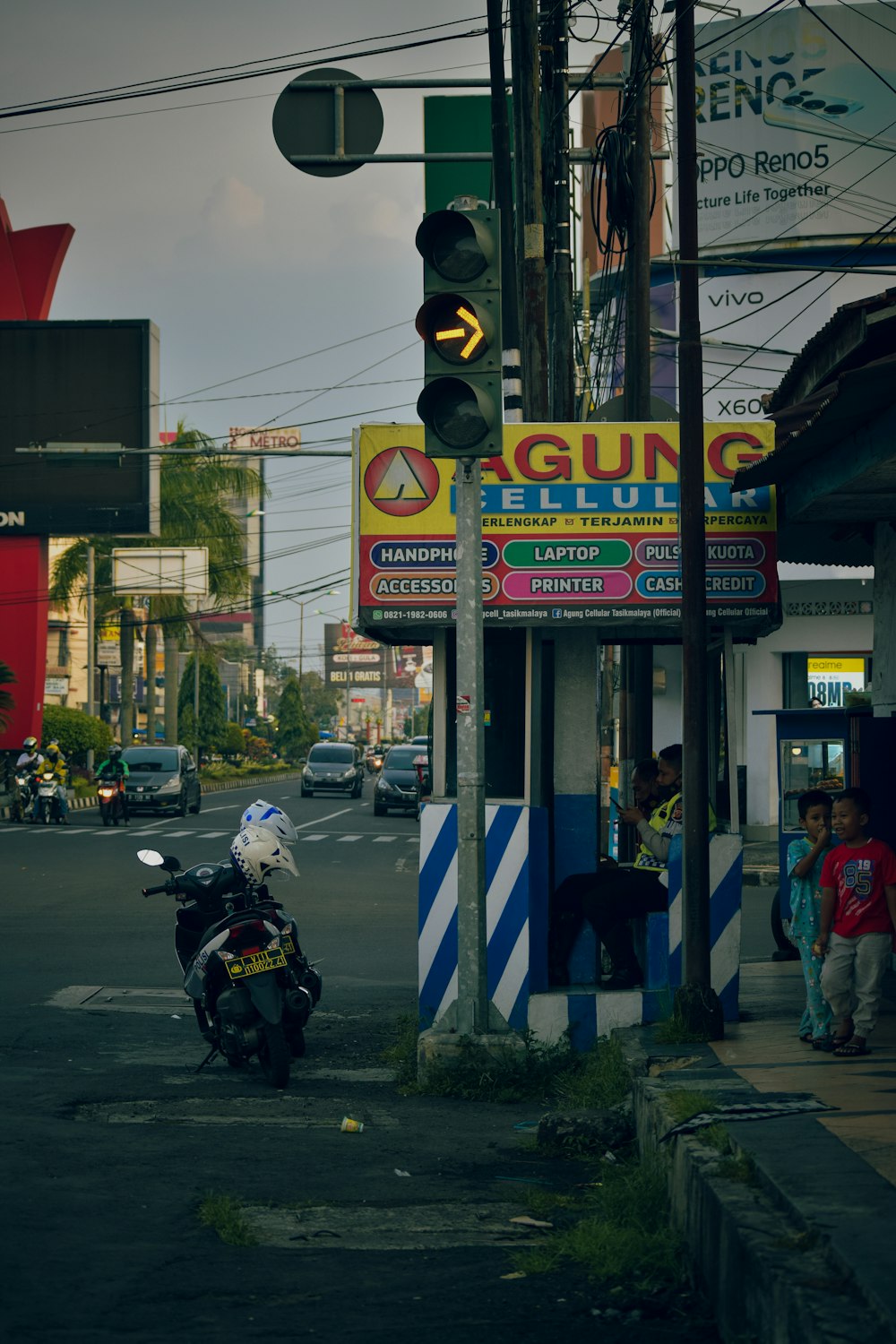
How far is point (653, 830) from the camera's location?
9859mm

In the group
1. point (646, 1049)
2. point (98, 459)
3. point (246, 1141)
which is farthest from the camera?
point (98, 459)

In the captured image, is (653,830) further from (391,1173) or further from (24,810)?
(24,810)

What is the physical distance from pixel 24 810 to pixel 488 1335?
100ft

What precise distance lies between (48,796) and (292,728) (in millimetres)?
83410

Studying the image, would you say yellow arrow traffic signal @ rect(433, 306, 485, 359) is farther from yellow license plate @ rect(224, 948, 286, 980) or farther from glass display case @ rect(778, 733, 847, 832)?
glass display case @ rect(778, 733, 847, 832)

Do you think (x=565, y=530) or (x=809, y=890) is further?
(x=565, y=530)

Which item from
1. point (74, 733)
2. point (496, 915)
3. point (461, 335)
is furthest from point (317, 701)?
point (461, 335)

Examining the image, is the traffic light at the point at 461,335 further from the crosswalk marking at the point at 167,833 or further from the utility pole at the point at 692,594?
the crosswalk marking at the point at 167,833

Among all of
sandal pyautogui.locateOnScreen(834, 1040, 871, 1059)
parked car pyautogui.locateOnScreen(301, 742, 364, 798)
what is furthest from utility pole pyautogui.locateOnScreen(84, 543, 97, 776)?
sandal pyautogui.locateOnScreen(834, 1040, 871, 1059)

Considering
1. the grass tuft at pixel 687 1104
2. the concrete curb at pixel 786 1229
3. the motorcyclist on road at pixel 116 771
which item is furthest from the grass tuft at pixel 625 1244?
the motorcyclist on road at pixel 116 771

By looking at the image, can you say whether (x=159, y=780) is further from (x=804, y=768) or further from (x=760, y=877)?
(x=804, y=768)

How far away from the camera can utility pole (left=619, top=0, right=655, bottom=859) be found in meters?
12.1

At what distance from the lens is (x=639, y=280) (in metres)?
13.0

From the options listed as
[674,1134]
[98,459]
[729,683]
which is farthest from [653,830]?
[98,459]
